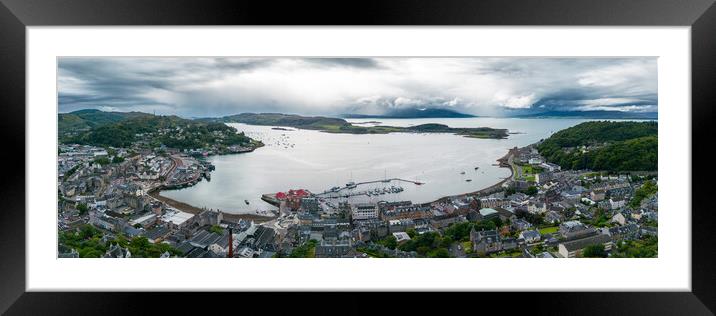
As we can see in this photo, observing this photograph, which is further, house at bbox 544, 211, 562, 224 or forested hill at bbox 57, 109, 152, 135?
house at bbox 544, 211, 562, 224

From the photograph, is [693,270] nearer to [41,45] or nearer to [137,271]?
[137,271]

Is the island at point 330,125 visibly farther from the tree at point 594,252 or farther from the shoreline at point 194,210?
the tree at point 594,252

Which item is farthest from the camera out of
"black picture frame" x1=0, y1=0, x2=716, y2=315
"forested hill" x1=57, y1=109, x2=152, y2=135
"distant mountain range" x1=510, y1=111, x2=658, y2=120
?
"distant mountain range" x1=510, y1=111, x2=658, y2=120

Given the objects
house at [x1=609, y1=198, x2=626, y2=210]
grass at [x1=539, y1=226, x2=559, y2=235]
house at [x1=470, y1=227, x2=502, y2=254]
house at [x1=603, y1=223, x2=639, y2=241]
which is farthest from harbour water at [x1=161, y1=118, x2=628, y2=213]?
house at [x1=603, y1=223, x2=639, y2=241]

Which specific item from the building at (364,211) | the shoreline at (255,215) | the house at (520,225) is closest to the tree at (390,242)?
the building at (364,211)

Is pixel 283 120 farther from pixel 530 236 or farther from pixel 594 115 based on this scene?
pixel 594 115

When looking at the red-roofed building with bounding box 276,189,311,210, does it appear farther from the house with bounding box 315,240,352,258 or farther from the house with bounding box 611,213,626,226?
the house with bounding box 611,213,626,226
